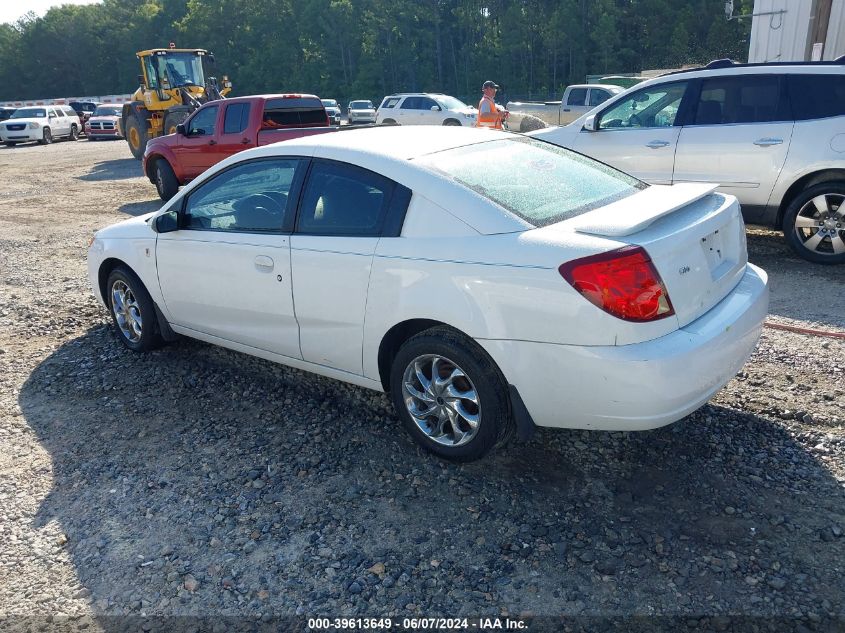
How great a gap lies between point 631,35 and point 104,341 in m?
68.9

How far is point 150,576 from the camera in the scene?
2.86m

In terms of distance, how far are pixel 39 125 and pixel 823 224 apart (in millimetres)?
34418

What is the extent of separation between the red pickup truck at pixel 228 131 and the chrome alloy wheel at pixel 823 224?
25.6 ft

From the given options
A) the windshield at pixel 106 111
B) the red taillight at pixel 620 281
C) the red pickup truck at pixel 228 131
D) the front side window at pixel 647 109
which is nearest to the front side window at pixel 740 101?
the front side window at pixel 647 109

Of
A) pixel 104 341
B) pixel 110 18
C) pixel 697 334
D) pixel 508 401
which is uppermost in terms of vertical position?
pixel 110 18

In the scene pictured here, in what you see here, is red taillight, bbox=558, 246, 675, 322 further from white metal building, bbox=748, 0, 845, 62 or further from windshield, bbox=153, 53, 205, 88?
windshield, bbox=153, 53, 205, 88

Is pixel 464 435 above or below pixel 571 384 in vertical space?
below

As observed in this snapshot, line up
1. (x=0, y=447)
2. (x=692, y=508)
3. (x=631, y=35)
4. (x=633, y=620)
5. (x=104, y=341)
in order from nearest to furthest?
(x=633, y=620)
(x=692, y=508)
(x=0, y=447)
(x=104, y=341)
(x=631, y=35)

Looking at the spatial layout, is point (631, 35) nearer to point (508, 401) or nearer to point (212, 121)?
point (212, 121)

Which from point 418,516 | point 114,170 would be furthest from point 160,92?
point 418,516

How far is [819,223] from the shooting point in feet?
21.5

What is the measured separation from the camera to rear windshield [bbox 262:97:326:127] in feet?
39.9

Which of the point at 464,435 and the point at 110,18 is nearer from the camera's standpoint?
the point at 464,435

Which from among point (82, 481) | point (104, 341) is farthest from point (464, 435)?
point (104, 341)
